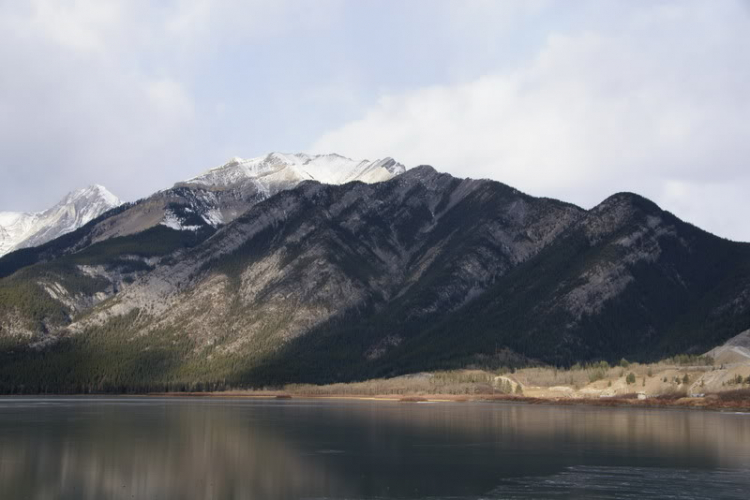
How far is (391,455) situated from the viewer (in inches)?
4291

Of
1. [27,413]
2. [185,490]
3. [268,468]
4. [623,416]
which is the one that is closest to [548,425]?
[623,416]

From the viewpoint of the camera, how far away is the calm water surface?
80.5 meters

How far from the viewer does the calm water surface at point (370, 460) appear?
264 ft

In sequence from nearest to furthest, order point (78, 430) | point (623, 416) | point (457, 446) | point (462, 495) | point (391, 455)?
point (462, 495), point (391, 455), point (457, 446), point (78, 430), point (623, 416)

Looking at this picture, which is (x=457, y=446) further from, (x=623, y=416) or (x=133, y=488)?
(x=623, y=416)

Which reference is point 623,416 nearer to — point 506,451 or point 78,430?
point 506,451

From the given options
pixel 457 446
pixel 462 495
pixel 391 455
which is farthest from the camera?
pixel 457 446

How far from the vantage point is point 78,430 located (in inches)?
5615

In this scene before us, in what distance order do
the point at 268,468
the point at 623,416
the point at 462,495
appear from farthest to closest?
the point at 623,416 < the point at 268,468 < the point at 462,495

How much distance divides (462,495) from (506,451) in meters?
36.5

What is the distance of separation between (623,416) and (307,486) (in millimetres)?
126570

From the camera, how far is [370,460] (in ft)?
340

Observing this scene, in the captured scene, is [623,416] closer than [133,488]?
No

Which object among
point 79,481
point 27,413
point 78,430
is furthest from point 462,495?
point 27,413
